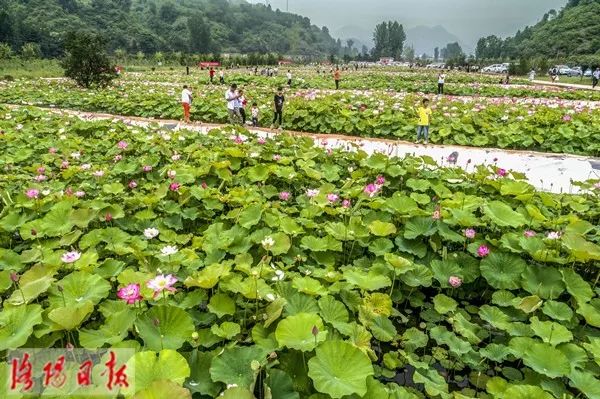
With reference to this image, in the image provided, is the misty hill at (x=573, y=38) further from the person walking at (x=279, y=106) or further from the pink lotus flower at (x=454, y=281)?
the pink lotus flower at (x=454, y=281)

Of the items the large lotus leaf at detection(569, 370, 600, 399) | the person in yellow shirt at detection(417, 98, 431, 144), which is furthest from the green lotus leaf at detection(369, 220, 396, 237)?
the person in yellow shirt at detection(417, 98, 431, 144)

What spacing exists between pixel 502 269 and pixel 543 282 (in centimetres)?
28

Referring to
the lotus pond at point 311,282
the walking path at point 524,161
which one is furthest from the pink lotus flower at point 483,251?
the walking path at point 524,161

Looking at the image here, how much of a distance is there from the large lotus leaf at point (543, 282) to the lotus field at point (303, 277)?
0.01 metres

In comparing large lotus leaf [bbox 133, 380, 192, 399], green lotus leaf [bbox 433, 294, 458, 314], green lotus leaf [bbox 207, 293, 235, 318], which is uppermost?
large lotus leaf [bbox 133, 380, 192, 399]

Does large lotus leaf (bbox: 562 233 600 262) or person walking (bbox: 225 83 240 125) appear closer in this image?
large lotus leaf (bbox: 562 233 600 262)

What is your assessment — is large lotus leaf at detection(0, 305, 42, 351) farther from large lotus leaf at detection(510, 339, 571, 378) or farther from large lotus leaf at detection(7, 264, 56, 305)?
large lotus leaf at detection(510, 339, 571, 378)

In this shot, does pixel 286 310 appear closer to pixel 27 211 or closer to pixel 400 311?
pixel 400 311

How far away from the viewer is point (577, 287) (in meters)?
2.88

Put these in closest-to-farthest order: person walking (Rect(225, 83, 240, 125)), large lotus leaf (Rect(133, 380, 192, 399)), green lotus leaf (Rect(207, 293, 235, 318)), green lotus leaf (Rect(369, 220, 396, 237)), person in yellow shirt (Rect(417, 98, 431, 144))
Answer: large lotus leaf (Rect(133, 380, 192, 399)), green lotus leaf (Rect(207, 293, 235, 318)), green lotus leaf (Rect(369, 220, 396, 237)), person in yellow shirt (Rect(417, 98, 431, 144)), person walking (Rect(225, 83, 240, 125))

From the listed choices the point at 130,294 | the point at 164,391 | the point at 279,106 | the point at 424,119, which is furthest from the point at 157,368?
the point at 279,106

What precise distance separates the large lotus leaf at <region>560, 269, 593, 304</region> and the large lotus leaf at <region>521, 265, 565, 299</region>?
0.05 m

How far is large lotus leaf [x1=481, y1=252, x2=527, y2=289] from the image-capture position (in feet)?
10.0

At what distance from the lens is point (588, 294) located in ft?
9.31
